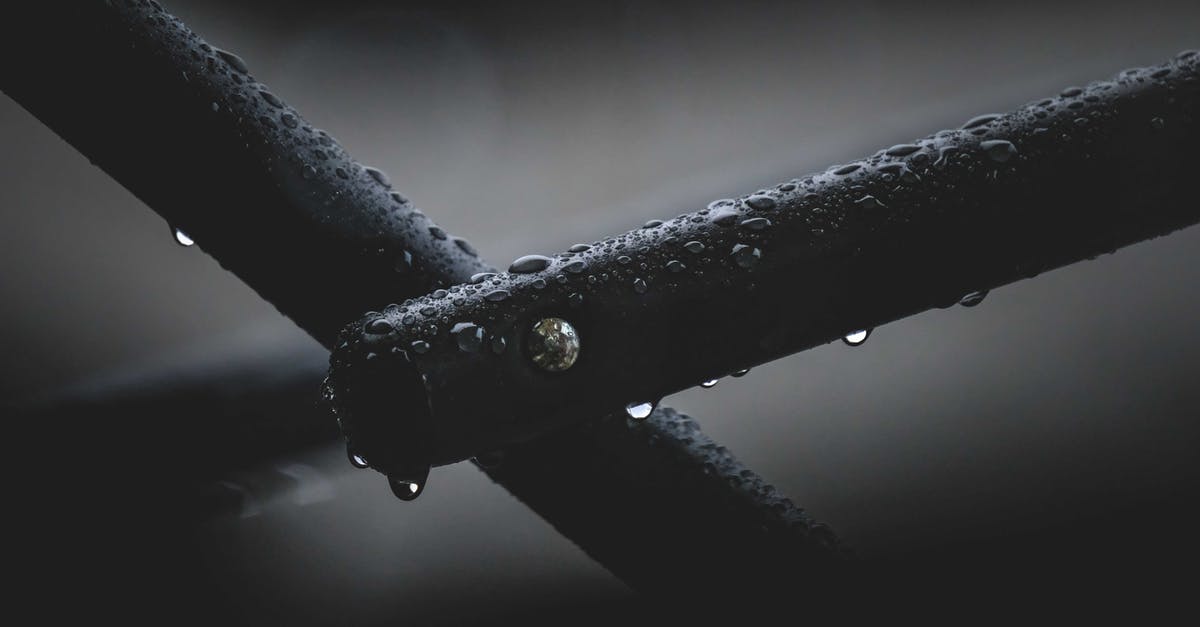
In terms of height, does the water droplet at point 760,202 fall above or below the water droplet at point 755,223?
above

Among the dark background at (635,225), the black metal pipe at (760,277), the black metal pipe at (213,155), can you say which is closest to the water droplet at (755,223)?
the black metal pipe at (760,277)

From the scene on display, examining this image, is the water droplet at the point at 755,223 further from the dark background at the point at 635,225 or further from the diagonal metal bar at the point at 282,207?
the dark background at the point at 635,225

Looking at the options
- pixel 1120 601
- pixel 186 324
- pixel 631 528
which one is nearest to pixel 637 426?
pixel 631 528

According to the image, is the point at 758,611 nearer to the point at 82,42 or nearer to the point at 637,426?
the point at 637,426

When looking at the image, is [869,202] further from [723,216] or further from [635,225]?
[635,225]

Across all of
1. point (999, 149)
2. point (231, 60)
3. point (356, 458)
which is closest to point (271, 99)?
point (231, 60)

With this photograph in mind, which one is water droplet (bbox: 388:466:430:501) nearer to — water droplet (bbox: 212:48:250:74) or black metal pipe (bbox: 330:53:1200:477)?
black metal pipe (bbox: 330:53:1200:477)
